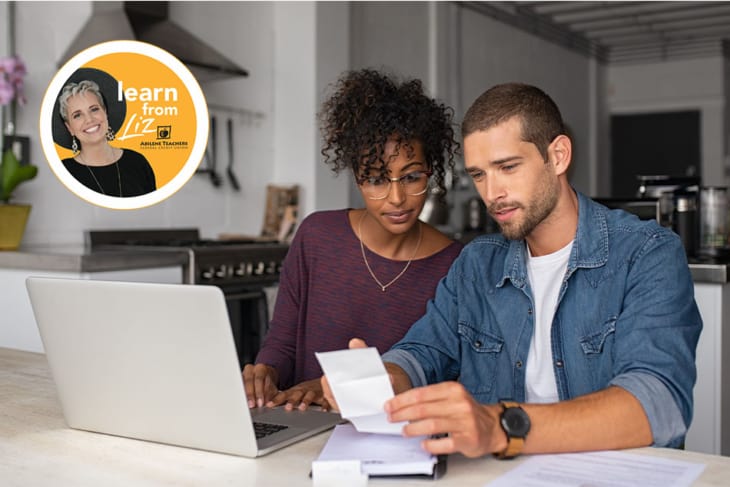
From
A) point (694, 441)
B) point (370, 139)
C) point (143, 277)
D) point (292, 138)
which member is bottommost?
point (694, 441)

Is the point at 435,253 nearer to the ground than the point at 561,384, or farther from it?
farther from it

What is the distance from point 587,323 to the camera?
1.41 meters

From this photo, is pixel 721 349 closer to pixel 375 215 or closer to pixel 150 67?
pixel 375 215

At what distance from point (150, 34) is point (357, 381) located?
9.89 ft

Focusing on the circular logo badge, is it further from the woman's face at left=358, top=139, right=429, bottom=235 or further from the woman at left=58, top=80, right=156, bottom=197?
the woman's face at left=358, top=139, right=429, bottom=235

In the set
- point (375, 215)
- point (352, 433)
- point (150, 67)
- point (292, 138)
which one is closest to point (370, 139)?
point (375, 215)

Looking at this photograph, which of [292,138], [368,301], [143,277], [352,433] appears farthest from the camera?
[292,138]

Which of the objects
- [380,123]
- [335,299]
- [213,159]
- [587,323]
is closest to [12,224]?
[213,159]

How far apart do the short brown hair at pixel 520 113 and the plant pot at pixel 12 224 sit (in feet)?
6.98

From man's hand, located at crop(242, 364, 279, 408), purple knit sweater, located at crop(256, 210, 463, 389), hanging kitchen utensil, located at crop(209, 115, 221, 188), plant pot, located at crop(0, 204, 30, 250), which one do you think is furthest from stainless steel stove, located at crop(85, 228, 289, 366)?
man's hand, located at crop(242, 364, 279, 408)

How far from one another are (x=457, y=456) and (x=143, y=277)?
2.09 meters

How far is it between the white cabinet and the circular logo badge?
1.86 m

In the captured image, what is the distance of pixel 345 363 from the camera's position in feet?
3.24

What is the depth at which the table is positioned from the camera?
0.98 m
